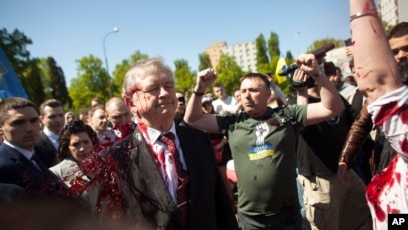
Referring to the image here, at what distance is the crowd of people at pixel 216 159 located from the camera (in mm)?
1088

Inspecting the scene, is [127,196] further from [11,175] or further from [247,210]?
[247,210]

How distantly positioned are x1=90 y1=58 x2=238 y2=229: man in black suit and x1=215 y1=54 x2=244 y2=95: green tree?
44.0 metres

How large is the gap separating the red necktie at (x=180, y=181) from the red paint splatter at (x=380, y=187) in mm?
1099

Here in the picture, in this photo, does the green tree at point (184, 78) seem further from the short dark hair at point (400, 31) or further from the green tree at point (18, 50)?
the short dark hair at point (400, 31)

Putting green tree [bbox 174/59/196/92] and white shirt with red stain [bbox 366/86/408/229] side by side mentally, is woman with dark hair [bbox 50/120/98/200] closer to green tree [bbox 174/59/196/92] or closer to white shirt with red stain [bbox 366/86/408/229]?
white shirt with red stain [bbox 366/86/408/229]

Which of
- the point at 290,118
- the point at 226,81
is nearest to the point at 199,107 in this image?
the point at 290,118

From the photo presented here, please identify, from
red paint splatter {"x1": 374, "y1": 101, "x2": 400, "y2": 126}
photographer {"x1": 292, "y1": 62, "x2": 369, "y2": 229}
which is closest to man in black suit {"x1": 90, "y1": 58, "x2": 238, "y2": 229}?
red paint splatter {"x1": 374, "y1": 101, "x2": 400, "y2": 126}

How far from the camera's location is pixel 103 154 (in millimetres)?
1978

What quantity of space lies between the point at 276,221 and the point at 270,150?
71cm

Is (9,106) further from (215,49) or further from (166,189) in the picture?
(215,49)

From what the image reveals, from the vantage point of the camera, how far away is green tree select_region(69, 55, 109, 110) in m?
47.2

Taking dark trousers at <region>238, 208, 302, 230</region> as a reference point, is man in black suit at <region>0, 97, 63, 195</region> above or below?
above

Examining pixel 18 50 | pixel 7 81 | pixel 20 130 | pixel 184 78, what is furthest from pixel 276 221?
pixel 184 78

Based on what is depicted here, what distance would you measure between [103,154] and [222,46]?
502ft
